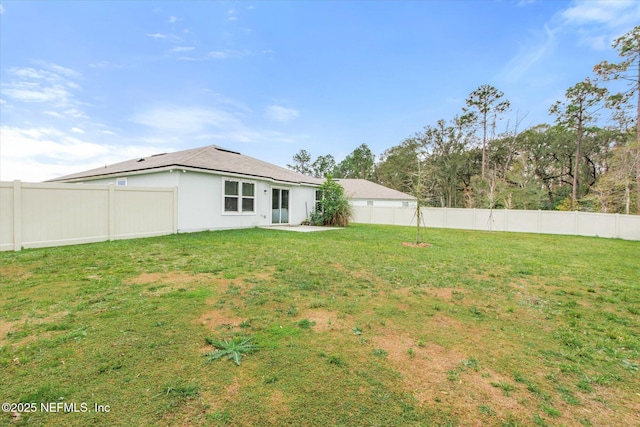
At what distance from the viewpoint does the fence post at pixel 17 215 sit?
713 centimetres

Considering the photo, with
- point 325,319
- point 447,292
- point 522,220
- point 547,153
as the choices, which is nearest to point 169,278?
point 325,319

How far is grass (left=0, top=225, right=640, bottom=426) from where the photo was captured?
2.03m

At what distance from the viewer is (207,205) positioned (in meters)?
11.8

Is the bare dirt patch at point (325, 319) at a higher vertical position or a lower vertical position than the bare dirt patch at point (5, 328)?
lower

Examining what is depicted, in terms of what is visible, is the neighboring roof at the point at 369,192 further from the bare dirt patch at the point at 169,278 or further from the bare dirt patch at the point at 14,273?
the bare dirt patch at the point at 14,273

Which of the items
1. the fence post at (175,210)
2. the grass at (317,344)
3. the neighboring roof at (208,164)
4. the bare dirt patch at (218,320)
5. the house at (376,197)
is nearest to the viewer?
the grass at (317,344)

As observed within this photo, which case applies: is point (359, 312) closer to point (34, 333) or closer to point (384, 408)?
point (384, 408)

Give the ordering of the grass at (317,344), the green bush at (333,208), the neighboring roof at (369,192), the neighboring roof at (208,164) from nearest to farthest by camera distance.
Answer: the grass at (317,344), the neighboring roof at (208,164), the green bush at (333,208), the neighboring roof at (369,192)

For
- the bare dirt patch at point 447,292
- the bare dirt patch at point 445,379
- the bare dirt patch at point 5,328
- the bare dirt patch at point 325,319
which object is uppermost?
the bare dirt patch at point 5,328

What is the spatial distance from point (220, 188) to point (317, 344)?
10580mm

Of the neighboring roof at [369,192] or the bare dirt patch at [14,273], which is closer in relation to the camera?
the bare dirt patch at [14,273]

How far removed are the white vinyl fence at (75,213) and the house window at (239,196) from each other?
106 inches

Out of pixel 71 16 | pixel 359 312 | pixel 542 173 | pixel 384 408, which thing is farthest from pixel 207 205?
pixel 542 173

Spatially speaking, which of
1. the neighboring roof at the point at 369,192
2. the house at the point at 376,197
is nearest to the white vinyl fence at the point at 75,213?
the house at the point at 376,197
